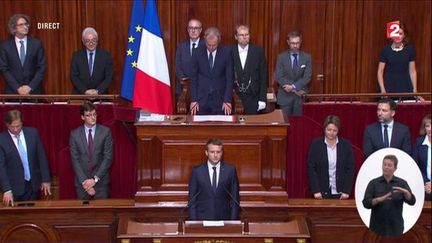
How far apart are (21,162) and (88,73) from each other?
1.74 metres

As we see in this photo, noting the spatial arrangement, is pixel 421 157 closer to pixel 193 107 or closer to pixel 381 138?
pixel 381 138

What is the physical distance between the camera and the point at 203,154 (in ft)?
22.1

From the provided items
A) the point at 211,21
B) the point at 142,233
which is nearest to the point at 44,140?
the point at 142,233

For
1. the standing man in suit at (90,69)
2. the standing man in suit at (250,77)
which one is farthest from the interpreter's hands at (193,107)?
the standing man in suit at (90,69)

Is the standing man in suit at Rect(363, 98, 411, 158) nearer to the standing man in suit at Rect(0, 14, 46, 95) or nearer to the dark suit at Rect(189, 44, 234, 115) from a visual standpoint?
the dark suit at Rect(189, 44, 234, 115)

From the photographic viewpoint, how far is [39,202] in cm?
664

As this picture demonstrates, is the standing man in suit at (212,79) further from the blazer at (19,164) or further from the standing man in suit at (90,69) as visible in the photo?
the blazer at (19,164)

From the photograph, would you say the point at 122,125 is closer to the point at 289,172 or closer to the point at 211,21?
the point at 289,172

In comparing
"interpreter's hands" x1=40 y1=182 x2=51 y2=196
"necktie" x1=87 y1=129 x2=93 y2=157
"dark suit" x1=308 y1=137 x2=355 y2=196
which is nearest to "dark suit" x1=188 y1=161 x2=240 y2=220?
"dark suit" x1=308 y1=137 x2=355 y2=196

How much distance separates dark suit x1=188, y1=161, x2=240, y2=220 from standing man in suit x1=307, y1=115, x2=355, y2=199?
826 millimetres

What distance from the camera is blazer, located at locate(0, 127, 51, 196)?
22.3 ft

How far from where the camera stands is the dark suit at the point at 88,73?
8.38 m

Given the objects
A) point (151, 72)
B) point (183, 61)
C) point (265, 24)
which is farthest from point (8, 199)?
point (265, 24)

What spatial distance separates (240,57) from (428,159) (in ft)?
10.5
